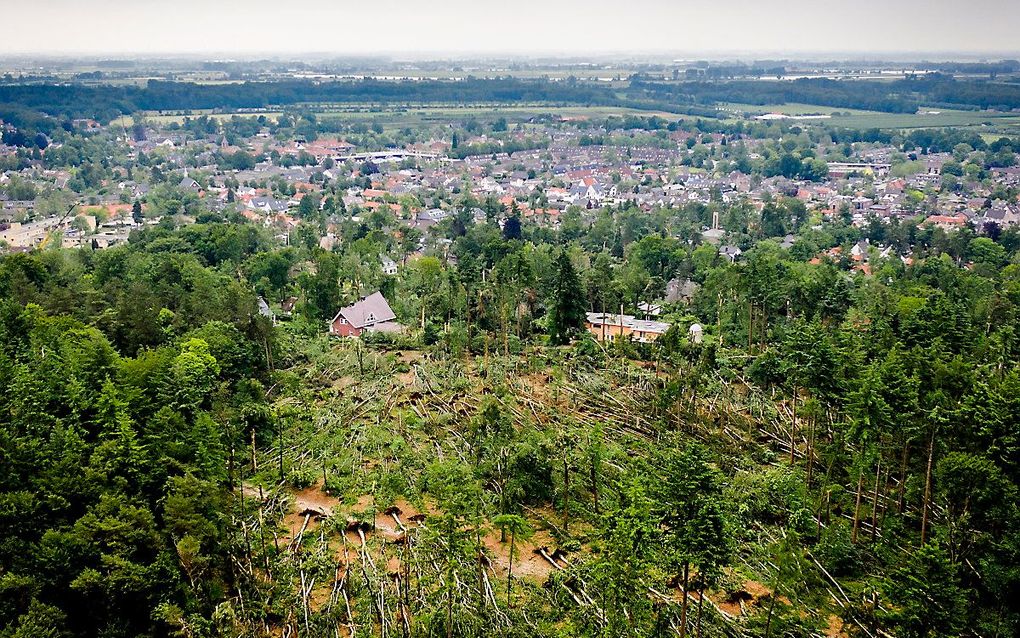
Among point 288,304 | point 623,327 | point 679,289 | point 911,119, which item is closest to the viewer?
point 623,327

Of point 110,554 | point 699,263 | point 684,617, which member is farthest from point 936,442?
point 699,263

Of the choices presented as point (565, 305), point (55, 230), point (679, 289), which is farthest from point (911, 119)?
point (565, 305)

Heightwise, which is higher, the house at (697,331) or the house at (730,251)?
the house at (697,331)

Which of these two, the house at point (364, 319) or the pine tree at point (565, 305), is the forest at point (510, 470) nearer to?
the pine tree at point (565, 305)

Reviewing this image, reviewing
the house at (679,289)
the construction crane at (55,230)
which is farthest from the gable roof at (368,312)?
the construction crane at (55,230)

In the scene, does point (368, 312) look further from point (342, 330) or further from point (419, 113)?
point (419, 113)

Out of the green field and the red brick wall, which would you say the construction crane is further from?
the green field
